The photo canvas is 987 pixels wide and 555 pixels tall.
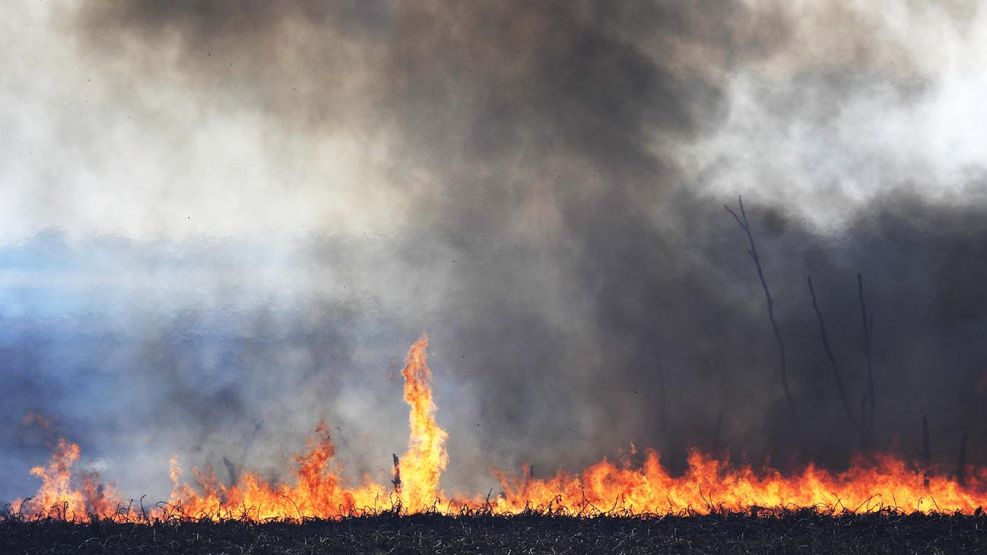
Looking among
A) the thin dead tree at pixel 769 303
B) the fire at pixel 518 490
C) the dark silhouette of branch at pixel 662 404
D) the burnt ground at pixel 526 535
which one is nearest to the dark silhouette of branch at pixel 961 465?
the fire at pixel 518 490

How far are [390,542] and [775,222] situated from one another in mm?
11255

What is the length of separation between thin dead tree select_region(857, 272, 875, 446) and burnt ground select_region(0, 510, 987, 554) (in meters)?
4.67

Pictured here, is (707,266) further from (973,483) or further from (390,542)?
(390,542)

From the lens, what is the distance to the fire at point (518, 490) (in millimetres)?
13852

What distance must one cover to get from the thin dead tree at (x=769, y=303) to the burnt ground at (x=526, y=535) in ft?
15.9

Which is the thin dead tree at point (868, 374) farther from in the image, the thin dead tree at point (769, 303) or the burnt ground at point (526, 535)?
the burnt ground at point (526, 535)

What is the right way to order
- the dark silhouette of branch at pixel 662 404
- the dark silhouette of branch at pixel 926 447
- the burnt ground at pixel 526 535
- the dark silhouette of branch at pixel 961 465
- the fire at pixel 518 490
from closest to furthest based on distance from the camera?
the burnt ground at pixel 526 535 → the fire at pixel 518 490 → the dark silhouette of branch at pixel 961 465 → the dark silhouette of branch at pixel 926 447 → the dark silhouette of branch at pixel 662 404

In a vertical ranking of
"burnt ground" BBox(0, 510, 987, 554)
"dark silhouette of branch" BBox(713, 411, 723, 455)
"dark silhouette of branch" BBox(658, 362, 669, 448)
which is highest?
"dark silhouette of branch" BBox(658, 362, 669, 448)

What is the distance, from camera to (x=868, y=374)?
17312mm

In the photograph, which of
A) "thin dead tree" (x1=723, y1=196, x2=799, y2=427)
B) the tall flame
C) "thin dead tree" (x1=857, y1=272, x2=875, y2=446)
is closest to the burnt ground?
the tall flame

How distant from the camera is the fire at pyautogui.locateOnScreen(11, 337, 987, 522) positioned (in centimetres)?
1385

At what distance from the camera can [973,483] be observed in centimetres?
1625

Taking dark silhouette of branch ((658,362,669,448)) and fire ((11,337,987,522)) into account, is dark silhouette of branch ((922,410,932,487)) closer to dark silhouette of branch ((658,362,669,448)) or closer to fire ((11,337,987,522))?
fire ((11,337,987,522))

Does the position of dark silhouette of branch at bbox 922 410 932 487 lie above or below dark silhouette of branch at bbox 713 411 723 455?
below
